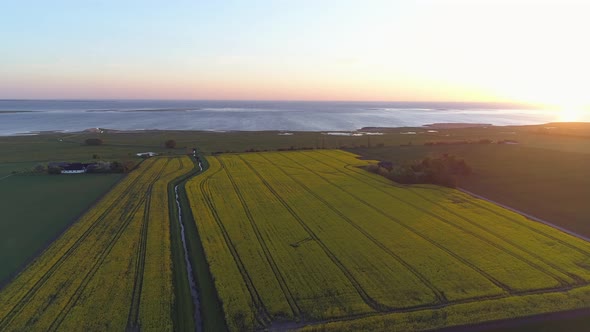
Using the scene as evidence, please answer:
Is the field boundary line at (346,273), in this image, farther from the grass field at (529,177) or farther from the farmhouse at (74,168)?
the farmhouse at (74,168)

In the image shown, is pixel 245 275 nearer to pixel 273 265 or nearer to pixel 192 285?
pixel 273 265

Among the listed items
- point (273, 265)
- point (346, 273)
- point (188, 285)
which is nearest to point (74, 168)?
point (188, 285)

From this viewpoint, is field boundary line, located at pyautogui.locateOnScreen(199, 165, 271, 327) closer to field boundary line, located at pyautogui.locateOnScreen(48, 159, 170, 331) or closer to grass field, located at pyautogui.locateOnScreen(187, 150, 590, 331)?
grass field, located at pyautogui.locateOnScreen(187, 150, 590, 331)

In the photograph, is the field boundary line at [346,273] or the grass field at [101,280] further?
the field boundary line at [346,273]

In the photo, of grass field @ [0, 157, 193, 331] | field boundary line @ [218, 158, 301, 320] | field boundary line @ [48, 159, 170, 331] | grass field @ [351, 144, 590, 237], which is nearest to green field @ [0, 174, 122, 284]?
grass field @ [0, 157, 193, 331]

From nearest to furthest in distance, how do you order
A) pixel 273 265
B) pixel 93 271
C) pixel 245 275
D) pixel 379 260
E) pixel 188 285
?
pixel 188 285 < pixel 245 275 < pixel 93 271 < pixel 273 265 < pixel 379 260

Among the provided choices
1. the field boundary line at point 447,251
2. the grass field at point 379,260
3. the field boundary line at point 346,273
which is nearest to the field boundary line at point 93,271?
the grass field at point 379,260
